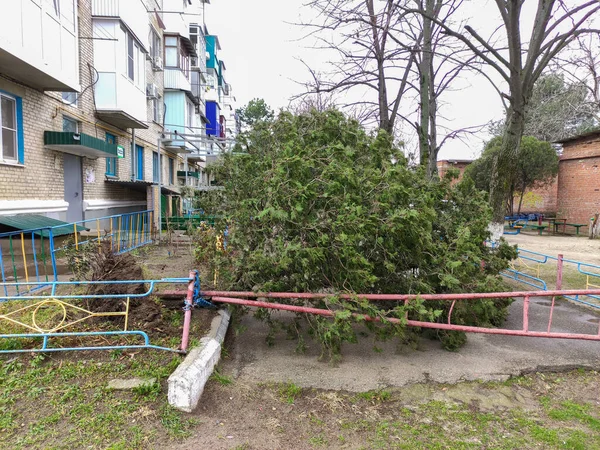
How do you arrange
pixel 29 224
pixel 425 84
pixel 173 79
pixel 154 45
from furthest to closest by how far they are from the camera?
pixel 173 79, pixel 154 45, pixel 425 84, pixel 29 224

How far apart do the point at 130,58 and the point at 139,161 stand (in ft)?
14.2

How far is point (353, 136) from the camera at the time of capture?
4.75 meters

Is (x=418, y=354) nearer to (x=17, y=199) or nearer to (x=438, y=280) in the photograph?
(x=438, y=280)

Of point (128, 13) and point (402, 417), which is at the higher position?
point (128, 13)

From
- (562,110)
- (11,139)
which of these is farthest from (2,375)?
(562,110)

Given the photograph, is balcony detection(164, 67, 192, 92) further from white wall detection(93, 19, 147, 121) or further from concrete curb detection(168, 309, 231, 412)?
concrete curb detection(168, 309, 231, 412)

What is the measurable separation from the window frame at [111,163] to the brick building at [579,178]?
840 inches

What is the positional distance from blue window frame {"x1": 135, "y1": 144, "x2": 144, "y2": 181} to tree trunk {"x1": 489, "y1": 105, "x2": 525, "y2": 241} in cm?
1246

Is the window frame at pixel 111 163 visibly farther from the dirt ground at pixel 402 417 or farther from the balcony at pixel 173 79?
the dirt ground at pixel 402 417

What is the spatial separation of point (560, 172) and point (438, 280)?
22.3m

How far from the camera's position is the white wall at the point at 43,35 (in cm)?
665

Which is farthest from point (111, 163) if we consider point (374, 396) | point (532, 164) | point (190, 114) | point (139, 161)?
point (532, 164)

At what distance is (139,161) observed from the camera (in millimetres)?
15266

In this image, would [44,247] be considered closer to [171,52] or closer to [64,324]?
[64,324]
